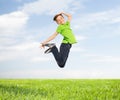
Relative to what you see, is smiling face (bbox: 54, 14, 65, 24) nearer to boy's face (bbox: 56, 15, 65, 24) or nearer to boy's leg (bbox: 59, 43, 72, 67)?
boy's face (bbox: 56, 15, 65, 24)

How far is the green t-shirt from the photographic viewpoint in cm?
1178

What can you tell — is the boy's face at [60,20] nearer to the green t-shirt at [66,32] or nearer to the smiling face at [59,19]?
the smiling face at [59,19]

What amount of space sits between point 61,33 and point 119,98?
3.10 m

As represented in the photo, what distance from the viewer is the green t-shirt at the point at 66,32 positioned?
38.7ft

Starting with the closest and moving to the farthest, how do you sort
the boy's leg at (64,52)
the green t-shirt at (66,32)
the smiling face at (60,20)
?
the boy's leg at (64,52), the green t-shirt at (66,32), the smiling face at (60,20)

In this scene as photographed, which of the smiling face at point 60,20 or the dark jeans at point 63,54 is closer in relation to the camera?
the dark jeans at point 63,54

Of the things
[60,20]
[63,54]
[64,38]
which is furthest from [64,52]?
[60,20]

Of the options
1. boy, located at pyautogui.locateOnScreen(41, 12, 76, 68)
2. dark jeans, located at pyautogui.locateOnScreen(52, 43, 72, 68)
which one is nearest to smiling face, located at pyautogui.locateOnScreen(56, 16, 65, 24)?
boy, located at pyautogui.locateOnScreen(41, 12, 76, 68)

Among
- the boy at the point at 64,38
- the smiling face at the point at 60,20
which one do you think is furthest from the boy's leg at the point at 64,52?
the smiling face at the point at 60,20

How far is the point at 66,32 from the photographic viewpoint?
11.9m

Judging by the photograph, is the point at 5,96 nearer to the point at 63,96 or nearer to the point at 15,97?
the point at 15,97

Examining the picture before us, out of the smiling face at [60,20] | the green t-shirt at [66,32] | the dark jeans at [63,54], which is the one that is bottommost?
the dark jeans at [63,54]

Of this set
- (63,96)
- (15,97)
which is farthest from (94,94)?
(15,97)

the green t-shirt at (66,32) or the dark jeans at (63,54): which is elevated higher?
the green t-shirt at (66,32)
